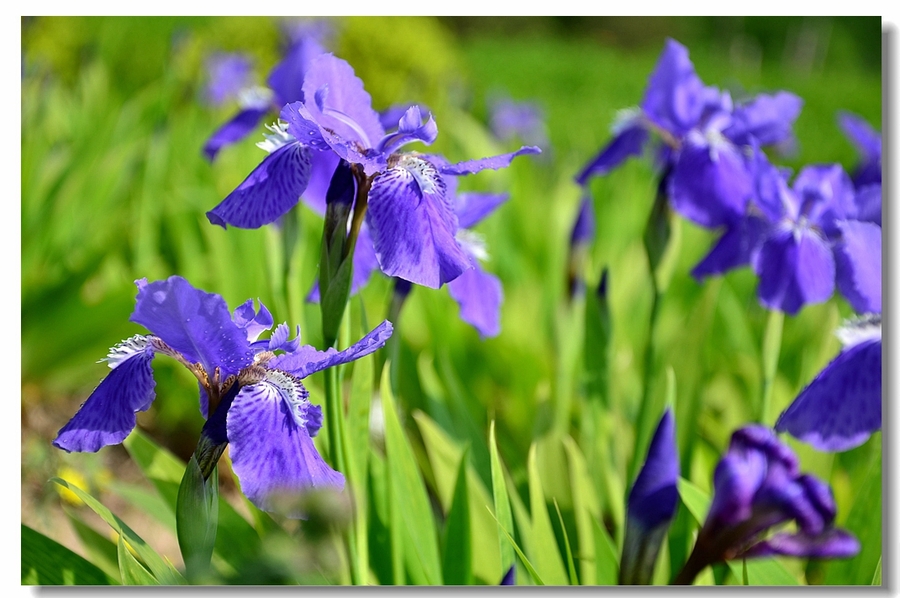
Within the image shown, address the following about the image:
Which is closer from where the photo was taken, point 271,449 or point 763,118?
point 271,449

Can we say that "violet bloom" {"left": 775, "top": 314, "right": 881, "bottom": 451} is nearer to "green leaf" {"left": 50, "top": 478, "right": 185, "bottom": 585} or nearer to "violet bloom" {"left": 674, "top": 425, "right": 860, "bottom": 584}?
"violet bloom" {"left": 674, "top": 425, "right": 860, "bottom": 584}

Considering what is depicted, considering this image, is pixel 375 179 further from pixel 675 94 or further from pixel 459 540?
pixel 675 94

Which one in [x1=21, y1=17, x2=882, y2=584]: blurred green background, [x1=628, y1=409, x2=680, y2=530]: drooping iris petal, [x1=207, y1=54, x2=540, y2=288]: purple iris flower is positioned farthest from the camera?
[x1=21, y1=17, x2=882, y2=584]: blurred green background

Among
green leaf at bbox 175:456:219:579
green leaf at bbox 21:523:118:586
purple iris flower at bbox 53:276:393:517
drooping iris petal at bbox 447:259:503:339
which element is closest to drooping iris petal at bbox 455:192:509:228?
drooping iris petal at bbox 447:259:503:339

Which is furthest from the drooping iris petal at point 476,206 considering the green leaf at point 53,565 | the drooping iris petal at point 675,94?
the green leaf at point 53,565

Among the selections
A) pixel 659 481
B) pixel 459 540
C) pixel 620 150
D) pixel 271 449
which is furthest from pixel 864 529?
pixel 271 449
